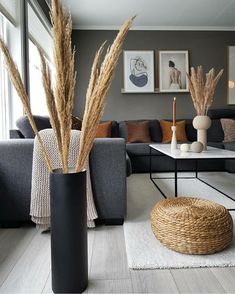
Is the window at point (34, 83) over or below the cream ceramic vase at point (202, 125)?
over

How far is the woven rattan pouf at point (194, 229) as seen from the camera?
4.23 ft

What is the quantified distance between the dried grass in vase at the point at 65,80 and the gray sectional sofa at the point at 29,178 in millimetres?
694

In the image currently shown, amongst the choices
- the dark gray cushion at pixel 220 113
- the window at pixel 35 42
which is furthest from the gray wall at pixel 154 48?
the window at pixel 35 42

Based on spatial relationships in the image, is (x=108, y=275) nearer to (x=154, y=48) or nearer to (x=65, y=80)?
(x=65, y=80)

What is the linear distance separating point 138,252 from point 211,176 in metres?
2.30

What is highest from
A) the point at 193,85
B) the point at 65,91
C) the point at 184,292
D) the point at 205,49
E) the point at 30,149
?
the point at 205,49

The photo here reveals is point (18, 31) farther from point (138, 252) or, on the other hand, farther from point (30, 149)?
point (138, 252)

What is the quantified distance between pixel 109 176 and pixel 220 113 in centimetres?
322

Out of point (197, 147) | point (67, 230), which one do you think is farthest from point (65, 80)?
point (197, 147)

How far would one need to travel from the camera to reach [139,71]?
4.54 metres

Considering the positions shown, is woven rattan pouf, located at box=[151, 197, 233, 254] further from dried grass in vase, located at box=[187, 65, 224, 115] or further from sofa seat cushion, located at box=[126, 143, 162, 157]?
sofa seat cushion, located at box=[126, 143, 162, 157]

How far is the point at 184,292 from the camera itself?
1053mm

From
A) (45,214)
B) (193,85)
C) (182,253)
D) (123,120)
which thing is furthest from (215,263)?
(123,120)

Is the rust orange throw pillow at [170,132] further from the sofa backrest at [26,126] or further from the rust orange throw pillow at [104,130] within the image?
the sofa backrest at [26,126]
